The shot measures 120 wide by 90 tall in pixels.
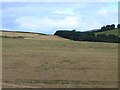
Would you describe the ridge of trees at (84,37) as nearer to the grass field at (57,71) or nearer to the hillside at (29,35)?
the hillside at (29,35)

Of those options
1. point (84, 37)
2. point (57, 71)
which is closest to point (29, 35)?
point (84, 37)

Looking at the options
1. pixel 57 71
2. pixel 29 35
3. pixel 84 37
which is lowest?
pixel 57 71

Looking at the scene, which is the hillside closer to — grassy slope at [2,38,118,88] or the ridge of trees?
the ridge of trees

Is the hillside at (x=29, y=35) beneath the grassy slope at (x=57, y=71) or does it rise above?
above

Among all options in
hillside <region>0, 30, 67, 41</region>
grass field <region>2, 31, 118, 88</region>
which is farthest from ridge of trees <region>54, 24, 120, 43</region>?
grass field <region>2, 31, 118, 88</region>

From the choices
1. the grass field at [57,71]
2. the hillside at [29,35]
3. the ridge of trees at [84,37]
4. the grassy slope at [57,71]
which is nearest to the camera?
the grass field at [57,71]

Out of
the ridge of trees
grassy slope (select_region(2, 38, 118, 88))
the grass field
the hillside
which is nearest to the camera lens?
the grass field

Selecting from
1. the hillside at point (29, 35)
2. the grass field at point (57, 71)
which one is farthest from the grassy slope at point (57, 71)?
the hillside at point (29, 35)

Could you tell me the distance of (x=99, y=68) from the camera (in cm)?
2569

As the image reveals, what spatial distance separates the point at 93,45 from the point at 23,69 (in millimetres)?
20360

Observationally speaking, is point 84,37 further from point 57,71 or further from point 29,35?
point 57,71

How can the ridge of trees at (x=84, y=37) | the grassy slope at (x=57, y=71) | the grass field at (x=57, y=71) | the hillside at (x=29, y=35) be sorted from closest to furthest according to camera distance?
1. the grass field at (x=57, y=71)
2. the grassy slope at (x=57, y=71)
3. the hillside at (x=29, y=35)
4. the ridge of trees at (x=84, y=37)

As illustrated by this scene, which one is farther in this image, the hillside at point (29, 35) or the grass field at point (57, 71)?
the hillside at point (29, 35)

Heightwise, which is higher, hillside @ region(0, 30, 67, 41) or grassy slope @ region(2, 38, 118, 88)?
hillside @ region(0, 30, 67, 41)
